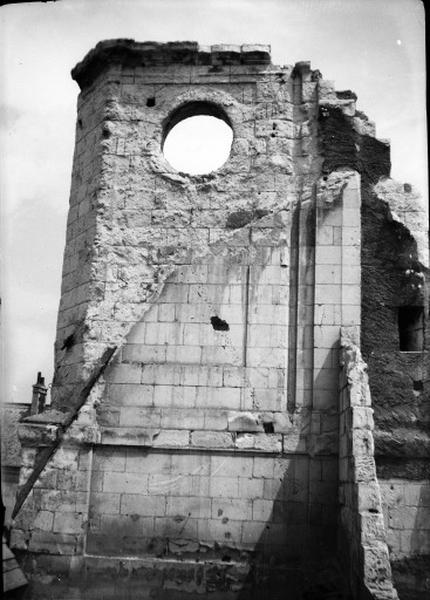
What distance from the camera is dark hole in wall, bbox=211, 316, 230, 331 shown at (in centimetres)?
838

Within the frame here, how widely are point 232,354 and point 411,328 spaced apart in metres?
2.27

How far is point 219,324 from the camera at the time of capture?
840 cm

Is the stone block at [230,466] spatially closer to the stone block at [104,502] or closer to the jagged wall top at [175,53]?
the stone block at [104,502]

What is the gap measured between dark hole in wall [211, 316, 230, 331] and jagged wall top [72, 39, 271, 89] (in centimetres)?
361

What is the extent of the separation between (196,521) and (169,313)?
8.23ft

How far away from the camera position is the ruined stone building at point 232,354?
7.63 meters

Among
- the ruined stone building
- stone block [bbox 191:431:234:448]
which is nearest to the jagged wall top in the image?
the ruined stone building

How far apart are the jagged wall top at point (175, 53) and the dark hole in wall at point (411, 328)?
3.89m

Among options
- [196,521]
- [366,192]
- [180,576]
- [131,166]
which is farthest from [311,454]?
[131,166]

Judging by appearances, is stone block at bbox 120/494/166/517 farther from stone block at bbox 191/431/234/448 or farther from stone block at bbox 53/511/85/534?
stone block at bbox 191/431/234/448

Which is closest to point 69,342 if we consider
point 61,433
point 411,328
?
point 61,433

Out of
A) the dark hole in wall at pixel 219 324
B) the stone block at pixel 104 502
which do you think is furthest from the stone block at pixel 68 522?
→ the dark hole in wall at pixel 219 324

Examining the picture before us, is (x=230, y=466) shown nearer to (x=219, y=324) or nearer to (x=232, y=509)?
(x=232, y=509)

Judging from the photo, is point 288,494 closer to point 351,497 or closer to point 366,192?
point 351,497
